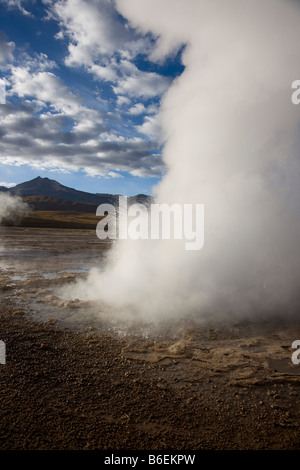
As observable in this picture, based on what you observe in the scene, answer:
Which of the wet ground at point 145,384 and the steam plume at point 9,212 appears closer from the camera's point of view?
the wet ground at point 145,384

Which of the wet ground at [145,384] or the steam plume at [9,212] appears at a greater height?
the steam plume at [9,212]

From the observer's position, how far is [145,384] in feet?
13.2

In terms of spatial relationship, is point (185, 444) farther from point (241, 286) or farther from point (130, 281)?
point (130, 281)

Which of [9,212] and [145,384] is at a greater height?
[9,212]

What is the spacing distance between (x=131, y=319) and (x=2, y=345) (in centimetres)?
285

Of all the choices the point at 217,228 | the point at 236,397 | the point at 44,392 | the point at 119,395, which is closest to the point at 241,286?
the point at 217,228

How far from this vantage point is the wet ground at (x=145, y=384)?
9.95 ft

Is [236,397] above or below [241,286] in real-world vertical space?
below

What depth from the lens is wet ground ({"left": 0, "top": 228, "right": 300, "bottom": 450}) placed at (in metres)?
3.03

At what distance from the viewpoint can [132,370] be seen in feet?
14.4

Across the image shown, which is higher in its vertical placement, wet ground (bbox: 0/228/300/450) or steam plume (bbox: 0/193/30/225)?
steam plume (bbox: 0/193/30/225)

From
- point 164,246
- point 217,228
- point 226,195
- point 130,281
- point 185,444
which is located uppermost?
point 226,195

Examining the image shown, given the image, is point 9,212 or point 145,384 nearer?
point 145,384

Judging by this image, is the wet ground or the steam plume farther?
the steam plume
